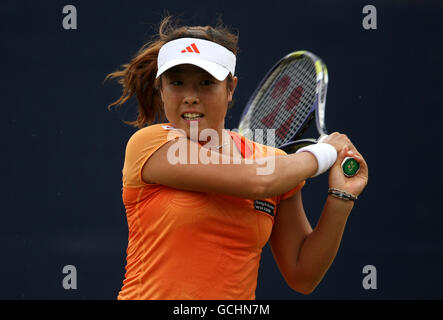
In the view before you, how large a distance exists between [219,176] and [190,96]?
0.25 m

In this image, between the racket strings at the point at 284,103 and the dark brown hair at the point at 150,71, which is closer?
the dark brown hair at the point at 150,71

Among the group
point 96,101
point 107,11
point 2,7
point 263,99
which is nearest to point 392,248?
point 263,99

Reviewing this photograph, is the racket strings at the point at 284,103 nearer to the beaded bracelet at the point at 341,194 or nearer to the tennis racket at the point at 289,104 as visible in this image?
the tennis racket at the point at 289,104

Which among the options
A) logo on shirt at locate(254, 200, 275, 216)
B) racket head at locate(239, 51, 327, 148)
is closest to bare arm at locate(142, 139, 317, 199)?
logo on shirt at locate(254, 200, 275, 216)

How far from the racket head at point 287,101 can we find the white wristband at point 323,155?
0.85 feet

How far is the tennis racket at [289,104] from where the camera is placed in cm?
210
